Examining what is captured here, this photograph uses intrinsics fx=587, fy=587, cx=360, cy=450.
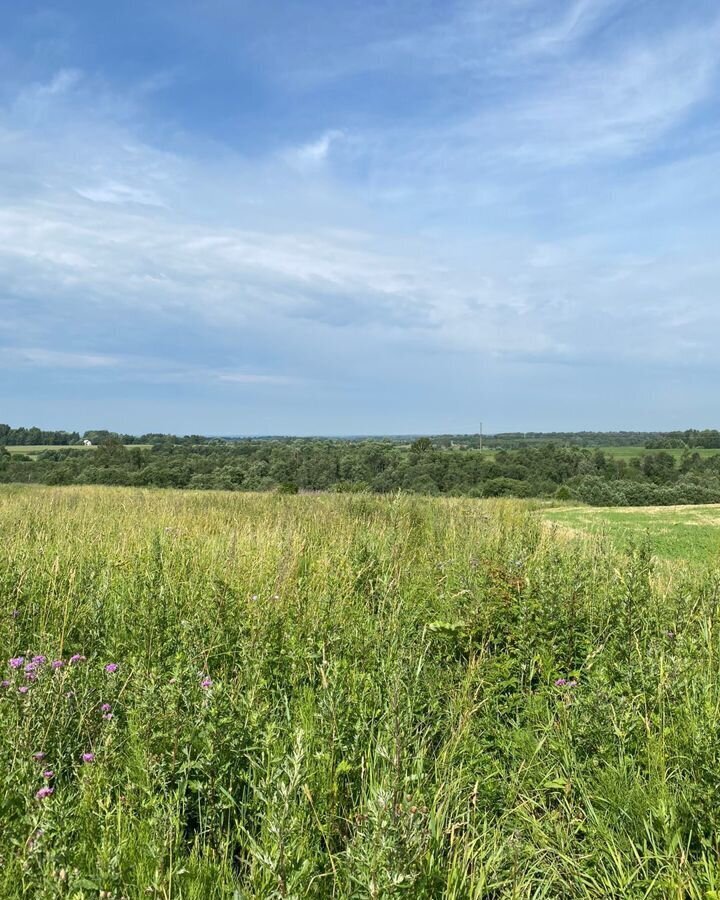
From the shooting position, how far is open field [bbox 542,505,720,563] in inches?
442

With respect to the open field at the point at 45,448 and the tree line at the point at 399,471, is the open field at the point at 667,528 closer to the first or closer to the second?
the tree line at the point at 399,471

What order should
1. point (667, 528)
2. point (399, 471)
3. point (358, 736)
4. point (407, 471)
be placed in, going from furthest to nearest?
1. point (407, 471)
2. point (399, 471)
3. point (667, 528)
4. point (358, 736)

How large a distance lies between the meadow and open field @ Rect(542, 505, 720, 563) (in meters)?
4.92

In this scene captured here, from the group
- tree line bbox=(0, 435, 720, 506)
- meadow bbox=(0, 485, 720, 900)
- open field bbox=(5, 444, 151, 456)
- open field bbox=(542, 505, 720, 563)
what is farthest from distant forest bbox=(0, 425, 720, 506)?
meadow bbox=(0, 485, 720, 900)

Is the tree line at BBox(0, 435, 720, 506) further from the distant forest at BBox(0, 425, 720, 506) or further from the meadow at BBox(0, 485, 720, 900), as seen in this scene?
the meadow at BBox(0, 485, 720, 900)

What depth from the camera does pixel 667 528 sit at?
18000mm

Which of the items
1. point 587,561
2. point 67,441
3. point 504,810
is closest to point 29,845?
point 504,810

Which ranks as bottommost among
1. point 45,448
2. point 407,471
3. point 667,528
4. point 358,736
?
point 667,528

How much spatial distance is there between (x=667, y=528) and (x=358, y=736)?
708 inches

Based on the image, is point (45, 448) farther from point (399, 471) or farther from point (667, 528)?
point (667, 528)

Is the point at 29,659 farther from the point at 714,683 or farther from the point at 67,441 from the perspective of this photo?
the point at 67,441

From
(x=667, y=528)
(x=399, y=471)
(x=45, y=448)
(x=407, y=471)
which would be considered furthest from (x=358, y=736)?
(x=45, y=448)

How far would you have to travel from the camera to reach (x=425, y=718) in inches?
120

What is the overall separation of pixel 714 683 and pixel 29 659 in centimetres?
409
